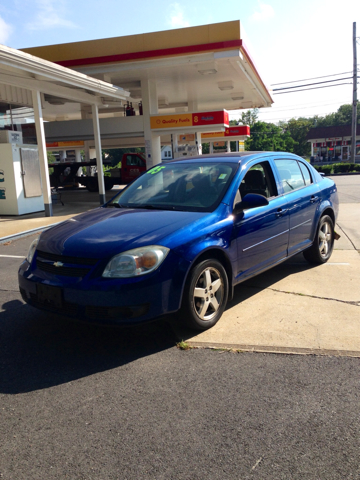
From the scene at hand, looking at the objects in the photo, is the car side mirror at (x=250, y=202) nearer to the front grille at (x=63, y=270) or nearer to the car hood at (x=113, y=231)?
the car hood at (x=113, y=231)

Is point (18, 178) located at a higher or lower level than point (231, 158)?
lower

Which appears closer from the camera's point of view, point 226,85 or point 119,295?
point 119,295

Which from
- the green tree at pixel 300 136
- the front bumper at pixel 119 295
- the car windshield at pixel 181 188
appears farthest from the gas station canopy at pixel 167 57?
the green tree at pixel 300 136

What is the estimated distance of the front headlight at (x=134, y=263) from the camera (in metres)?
3.38

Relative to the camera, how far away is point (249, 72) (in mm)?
17766

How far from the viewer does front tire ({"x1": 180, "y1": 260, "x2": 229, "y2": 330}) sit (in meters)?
3.64

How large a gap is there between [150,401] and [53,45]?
16742mm

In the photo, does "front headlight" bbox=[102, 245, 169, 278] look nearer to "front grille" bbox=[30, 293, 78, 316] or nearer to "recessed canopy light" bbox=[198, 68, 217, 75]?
"front grille" bbox=[30, 293, 78, 316]

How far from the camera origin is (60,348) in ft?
11.9

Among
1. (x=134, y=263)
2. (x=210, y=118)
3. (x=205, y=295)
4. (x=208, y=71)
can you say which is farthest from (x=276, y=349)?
(x=210, y=118)

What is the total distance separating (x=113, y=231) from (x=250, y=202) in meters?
1.42

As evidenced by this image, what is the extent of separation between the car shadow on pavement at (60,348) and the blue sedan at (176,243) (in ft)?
1.12

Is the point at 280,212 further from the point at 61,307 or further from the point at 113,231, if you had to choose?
the point at 61,307

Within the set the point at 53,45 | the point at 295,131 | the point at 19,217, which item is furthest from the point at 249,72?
the point at 295,131
